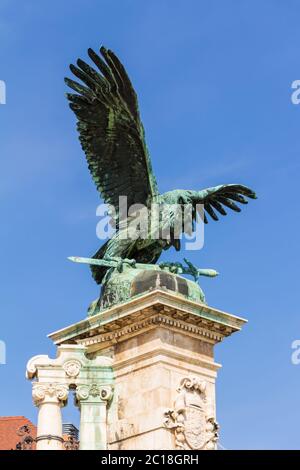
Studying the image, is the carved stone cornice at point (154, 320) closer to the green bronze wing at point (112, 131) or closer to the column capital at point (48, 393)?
the column capital at point (48, 393)

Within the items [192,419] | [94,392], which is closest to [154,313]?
[94,392]

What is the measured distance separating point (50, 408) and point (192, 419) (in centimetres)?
211

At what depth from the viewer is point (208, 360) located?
58.9 ft

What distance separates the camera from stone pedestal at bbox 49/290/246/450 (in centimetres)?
1689

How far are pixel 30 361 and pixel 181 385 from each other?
2.32 m

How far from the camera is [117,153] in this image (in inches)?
763

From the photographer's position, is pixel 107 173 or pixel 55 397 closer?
pixel 55 397

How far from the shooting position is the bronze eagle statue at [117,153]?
61.7ft

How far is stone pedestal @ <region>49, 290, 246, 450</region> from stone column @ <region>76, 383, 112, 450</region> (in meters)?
0.02

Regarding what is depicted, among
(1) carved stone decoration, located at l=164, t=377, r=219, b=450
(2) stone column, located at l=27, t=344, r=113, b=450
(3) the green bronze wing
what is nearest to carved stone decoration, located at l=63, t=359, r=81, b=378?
(2) stone column, located at l=27, t=344, r=113, b=450

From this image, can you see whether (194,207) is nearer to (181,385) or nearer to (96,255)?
(96,255)
